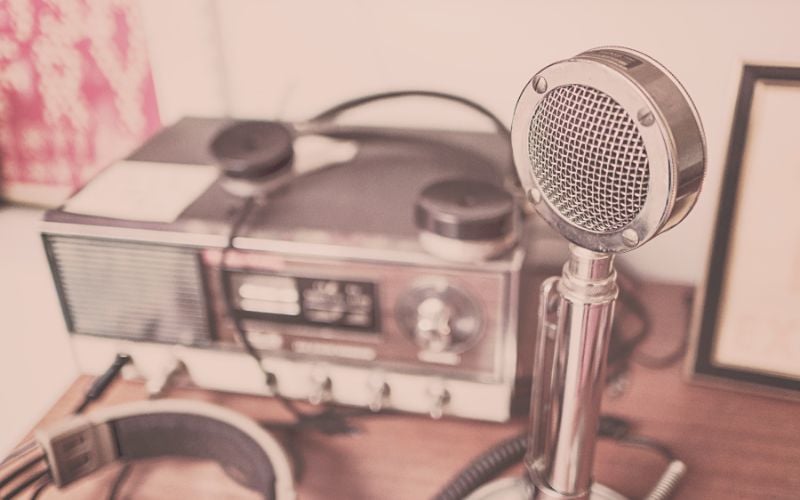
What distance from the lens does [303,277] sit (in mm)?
710

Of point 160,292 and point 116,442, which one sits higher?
point 160,292

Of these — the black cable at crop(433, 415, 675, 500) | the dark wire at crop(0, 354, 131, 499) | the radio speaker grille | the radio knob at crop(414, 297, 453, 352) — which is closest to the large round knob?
the radio knob at crop(414, 297, 453, 352)

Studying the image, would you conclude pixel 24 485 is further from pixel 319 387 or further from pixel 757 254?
pixel 757 254

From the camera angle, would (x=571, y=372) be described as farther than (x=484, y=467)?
No

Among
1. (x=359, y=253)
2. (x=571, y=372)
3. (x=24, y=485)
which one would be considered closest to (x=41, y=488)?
(x=24, y=485)

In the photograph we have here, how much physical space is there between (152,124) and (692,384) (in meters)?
0.74

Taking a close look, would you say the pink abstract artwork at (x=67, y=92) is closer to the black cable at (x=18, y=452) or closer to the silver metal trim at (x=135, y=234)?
the silver metal trim at (x=135, y=234)

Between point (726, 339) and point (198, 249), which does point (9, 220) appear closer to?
point (198, 249)

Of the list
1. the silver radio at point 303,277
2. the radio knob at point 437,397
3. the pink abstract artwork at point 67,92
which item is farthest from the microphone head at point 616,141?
the pink abstract artwork at point 67,92

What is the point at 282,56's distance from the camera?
980mm

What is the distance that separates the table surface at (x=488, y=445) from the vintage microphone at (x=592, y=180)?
19 cm

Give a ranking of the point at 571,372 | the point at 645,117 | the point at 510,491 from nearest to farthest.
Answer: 1. the point at 645,117
2. the point at 571,372
3. the point at 510,491

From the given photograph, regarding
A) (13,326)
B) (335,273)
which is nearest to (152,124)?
(13,326)

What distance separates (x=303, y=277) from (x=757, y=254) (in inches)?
17.2
